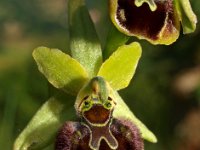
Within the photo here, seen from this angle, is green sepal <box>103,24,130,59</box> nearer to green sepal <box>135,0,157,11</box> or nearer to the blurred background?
green sepal <box>135,0,157,11</box>

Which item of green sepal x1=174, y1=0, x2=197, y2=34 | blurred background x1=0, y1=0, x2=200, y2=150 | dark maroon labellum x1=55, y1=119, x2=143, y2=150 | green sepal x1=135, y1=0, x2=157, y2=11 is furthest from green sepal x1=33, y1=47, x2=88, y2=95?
blurred background x1=0, y1=0, x2=200, y2=150

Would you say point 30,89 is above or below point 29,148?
below

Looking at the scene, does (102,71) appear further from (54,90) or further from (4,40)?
(4,40)

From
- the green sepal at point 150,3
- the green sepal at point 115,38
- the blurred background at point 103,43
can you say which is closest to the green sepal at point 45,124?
the green sepal at point 115,38

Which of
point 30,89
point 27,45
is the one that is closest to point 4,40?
point 27,45

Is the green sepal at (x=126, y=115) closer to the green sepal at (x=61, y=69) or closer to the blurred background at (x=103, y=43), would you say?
the green sepal at (x=61, y=69)

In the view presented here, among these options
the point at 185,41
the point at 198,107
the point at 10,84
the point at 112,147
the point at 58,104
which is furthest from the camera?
the point at 198,107

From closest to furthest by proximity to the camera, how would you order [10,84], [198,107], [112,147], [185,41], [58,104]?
[112,147]
[58,104]
[10,84]
[185,41]
[198,107]

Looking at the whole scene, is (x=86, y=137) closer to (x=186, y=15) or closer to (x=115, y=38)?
(x=115, y=38)
